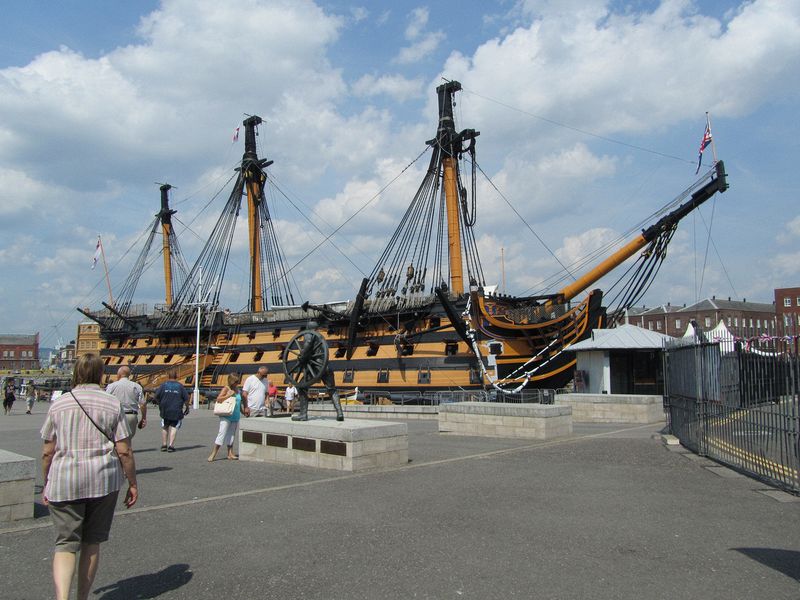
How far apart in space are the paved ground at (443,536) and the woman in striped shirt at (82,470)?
77 cm

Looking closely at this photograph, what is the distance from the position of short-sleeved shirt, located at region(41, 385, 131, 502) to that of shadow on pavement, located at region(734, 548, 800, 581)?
503 cm

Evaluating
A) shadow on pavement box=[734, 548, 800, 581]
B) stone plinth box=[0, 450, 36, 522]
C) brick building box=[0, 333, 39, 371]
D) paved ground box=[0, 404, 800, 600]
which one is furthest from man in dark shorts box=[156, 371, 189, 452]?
brick building box=[0, 333, 39, 371]

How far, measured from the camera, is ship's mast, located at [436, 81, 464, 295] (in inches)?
1286

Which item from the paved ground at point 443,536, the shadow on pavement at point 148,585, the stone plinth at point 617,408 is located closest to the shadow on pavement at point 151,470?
the paved ground at point 443,536

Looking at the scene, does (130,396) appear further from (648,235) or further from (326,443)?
(648,235)

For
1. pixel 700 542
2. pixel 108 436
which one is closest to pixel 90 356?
pixel 108 436

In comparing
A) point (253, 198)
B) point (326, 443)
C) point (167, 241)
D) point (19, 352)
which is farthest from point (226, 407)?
point (19, 352)

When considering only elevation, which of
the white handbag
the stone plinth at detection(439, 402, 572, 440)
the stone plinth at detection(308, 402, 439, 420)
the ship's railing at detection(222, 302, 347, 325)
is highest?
the ship's railing at detection(222, 302, 347, 325)

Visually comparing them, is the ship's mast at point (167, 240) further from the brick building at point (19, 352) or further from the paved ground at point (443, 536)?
the brick building at point (19, 352)

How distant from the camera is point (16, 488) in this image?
675 cm

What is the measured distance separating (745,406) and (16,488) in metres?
9.21

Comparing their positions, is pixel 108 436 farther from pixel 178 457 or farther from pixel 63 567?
pixel 178 457

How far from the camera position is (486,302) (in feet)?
97.4

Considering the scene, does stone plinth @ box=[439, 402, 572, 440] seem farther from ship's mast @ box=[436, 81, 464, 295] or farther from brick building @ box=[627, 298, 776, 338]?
brick building @ box=[627, 298, 776, 338]
